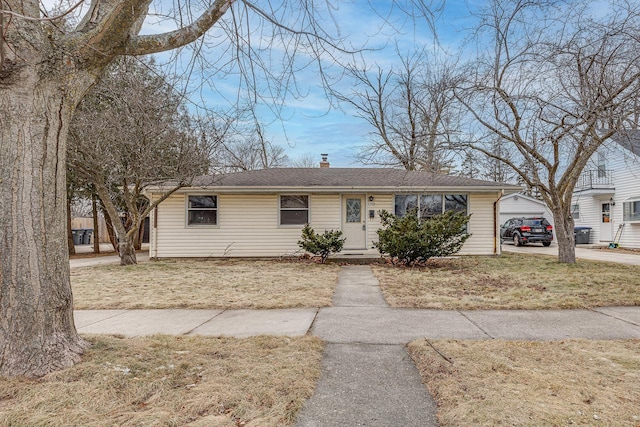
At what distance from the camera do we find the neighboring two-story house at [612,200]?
1739cm

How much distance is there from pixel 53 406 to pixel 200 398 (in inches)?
33.2

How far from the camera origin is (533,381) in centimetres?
274

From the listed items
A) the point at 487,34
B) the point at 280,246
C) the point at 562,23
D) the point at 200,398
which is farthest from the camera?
the point at 280,246

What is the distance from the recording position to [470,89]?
910cm

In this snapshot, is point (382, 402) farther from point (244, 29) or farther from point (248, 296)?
point (248, 296)

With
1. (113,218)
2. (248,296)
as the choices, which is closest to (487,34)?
(248,296)

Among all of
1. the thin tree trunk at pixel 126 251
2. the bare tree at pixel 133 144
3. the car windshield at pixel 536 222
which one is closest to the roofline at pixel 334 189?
the bare tree at pixel 133 144

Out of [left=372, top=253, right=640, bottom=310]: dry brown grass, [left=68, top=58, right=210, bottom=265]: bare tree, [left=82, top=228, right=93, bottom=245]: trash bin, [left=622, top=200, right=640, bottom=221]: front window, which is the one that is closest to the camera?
[left=372, top=253, right=640, bottom=310]: dry brown grass

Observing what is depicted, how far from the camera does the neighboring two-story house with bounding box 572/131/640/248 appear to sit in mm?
17391

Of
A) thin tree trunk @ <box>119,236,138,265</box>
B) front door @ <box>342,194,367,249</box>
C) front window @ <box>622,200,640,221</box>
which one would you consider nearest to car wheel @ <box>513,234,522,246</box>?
front window @ <box>622,200,640,221</box>

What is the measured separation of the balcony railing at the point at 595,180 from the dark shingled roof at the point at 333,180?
405 inches

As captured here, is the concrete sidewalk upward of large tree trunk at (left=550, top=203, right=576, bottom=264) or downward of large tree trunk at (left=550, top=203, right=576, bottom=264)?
downward

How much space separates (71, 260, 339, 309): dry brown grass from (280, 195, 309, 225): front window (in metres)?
2.35

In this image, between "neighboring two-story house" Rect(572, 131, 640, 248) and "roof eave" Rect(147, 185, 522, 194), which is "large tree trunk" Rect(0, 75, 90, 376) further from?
"neighboring two-story house" Rect(572, 131, 640, 248)
